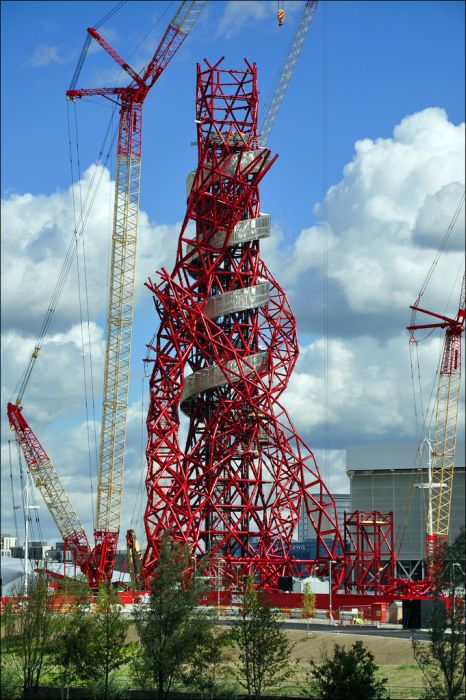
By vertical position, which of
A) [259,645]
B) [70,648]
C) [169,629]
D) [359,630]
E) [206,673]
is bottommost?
[206,673]

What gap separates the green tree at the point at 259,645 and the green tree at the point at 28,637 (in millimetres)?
10986

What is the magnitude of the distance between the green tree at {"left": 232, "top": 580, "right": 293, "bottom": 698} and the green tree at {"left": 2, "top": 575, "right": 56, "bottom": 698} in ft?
36.0

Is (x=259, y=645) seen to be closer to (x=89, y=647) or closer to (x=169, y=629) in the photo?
(x=169, y=629)

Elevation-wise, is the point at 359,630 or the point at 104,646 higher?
the point at 359,630

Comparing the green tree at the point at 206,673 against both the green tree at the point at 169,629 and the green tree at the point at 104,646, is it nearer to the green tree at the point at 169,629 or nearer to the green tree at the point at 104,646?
the green tree at the point at 169,629

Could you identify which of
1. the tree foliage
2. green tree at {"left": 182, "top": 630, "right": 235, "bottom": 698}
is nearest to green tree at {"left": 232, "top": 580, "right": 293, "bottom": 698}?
green tree at {"left": 182, "top": 630, "right": 235, "bottom": 698}

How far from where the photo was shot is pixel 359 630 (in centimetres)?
9269

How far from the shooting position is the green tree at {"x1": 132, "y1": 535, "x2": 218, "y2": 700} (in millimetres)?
66688

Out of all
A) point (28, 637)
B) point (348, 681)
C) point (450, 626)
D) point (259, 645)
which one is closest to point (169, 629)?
point (259, 645)

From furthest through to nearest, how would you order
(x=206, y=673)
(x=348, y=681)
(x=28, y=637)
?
(x=28, y=637)
(x=206, y=673)
(x=348, y=681)

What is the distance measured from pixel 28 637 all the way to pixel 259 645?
13.4m

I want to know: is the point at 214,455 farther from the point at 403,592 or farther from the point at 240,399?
the point at 403,592

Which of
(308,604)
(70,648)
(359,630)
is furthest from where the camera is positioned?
(308,604)

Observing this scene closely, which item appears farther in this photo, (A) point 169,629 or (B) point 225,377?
(B) point 225,377
